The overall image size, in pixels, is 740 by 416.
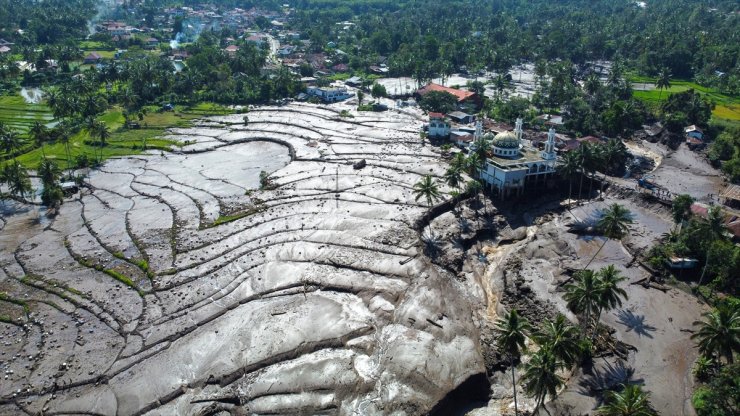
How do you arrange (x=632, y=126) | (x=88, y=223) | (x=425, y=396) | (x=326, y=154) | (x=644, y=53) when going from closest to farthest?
1. (x=425, y=396)
2. (x=88, y=223)
3. (x=326, y=154)
4. (x=632, y=126)
5. (x=644, y=53)

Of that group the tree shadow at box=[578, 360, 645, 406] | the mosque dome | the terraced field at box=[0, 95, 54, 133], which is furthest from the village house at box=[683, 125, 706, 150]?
the terraced field at box=[0, 95, 54, 133]

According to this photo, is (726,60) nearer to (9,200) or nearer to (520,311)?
(520,311)

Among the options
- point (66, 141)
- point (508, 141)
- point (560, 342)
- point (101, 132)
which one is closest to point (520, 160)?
point (508, 141)

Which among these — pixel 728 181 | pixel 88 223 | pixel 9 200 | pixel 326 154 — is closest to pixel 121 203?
pixel 88 223

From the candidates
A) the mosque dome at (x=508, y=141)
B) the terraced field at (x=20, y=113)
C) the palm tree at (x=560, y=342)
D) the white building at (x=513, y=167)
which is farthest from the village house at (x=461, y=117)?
the terraced field at (x=20, y=113)

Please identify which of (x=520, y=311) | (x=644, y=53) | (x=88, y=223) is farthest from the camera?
(x=644, y=53)

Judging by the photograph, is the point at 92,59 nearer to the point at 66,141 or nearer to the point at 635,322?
the point at 66,141

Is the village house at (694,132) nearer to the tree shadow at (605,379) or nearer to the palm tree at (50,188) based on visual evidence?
the tree shadow at (605,379)

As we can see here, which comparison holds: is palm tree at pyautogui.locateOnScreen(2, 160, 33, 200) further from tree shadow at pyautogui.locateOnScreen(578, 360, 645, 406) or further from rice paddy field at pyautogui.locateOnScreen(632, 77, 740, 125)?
rice paddy field at pyautogui.locateOnScreen(632, 77, 740, 125)
